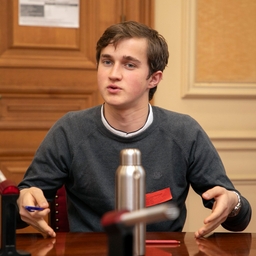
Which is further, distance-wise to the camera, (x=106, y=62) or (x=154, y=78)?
(x=154, y=78)

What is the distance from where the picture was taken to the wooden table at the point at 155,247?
4.51ft

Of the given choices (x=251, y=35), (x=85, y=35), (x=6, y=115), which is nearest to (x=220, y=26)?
(x=251, y=35)

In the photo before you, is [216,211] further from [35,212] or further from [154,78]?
[154,78]

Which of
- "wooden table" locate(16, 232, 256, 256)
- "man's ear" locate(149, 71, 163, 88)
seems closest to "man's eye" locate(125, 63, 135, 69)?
"man's ear" locate(149, 71, 163, 88)

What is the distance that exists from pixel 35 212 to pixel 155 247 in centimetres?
35

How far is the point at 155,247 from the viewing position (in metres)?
1.42

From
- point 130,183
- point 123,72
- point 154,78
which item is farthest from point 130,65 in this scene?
point 130,183

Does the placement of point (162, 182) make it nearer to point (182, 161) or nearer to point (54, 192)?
point (182, 161)

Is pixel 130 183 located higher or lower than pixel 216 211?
higher

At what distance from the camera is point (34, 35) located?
10.5ft

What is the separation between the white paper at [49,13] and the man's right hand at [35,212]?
1748 millimetres

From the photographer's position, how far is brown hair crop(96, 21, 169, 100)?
1.89 metres

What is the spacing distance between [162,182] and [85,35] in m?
1.60

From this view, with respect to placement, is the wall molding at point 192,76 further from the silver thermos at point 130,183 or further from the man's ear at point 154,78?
the silver thermos at point 130,183
